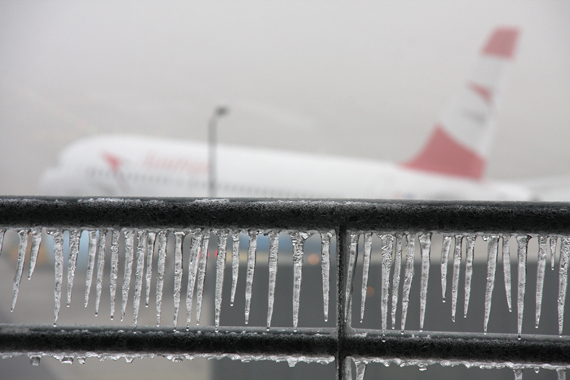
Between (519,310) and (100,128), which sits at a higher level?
(100,128)

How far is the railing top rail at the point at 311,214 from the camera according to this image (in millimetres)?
576

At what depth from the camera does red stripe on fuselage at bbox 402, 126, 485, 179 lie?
14.4 meters

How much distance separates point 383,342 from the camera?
62 cm

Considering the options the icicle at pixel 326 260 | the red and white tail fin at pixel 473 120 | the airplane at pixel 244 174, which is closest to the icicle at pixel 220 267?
the icicle at pixel 326 260

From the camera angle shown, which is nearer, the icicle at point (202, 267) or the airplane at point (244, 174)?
the icicle at point (202, 267)

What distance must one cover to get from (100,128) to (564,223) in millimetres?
53777

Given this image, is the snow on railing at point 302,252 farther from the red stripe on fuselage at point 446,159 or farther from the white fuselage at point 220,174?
the red stripe on fuselage at point 446,159

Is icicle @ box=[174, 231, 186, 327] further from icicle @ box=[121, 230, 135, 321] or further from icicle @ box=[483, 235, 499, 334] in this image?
icicle @ box=[483, 235, 499, 334]

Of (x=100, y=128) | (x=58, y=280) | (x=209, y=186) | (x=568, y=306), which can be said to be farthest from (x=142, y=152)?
(x=100, y=128)

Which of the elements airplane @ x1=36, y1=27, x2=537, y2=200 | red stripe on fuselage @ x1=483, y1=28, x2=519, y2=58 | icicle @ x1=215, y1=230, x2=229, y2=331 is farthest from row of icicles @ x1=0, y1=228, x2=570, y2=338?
red stripe on fuselage @ x1=483, y1=28, x2=519, y2=58

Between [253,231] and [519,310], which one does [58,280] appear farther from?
[519,310]

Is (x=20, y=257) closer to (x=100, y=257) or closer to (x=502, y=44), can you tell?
(x=100, y=257)

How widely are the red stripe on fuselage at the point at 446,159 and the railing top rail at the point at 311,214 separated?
13919mm

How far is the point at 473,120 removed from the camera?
15203 millimetres
